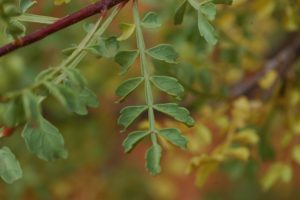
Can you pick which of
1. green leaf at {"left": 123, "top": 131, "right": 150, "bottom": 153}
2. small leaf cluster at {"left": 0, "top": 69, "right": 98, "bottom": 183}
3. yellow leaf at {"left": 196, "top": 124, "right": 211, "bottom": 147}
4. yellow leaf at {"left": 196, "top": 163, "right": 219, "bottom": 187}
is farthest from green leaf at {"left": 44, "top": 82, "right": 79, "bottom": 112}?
yellow leaf at {"left": 196, "top": 124, "right": 211, "bottom": 147}

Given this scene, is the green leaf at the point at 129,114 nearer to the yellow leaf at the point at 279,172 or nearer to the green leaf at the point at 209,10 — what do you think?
the green leaf at the point at 209,10

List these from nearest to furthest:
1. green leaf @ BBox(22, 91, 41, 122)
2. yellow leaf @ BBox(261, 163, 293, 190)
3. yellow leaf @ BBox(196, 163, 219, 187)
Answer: green leaf @ BBox(22, 91, 41, 122) < yellow leaf @ BBox(196, 163, 219, 187) < yellow leaf @ BBox(261, 163, 293, 190)

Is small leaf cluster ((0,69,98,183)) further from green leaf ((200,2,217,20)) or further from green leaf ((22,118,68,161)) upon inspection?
green leaf ((200,2,217,20))

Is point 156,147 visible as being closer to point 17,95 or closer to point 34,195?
point 17,95

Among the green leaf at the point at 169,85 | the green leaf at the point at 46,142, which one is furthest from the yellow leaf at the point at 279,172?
the green leaf at the point at 46,142

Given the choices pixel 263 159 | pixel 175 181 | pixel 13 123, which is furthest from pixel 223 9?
pixel 175 181

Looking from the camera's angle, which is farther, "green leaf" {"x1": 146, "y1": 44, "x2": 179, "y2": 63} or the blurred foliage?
the blurred foliage

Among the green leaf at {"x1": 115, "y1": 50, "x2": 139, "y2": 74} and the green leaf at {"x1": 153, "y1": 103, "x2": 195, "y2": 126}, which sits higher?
the green leaf at {"x1": 115, "y1": 50, "x2": 139, "y2": 74}
